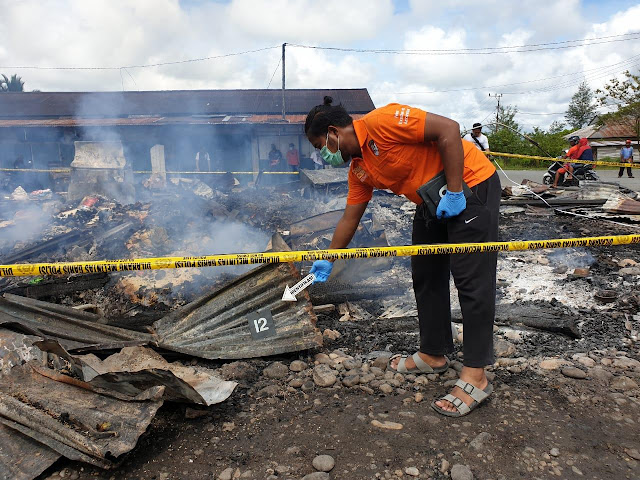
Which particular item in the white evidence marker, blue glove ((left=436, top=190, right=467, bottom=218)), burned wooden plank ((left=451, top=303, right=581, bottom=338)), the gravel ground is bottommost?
the gravel ground

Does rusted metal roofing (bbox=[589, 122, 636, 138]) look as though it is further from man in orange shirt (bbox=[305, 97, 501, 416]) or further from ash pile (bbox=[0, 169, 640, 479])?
man in orange shirt (bbox=[305, 97, 501, 416])

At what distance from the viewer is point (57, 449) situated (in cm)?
178

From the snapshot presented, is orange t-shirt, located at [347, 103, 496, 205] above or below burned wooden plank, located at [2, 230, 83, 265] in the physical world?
above

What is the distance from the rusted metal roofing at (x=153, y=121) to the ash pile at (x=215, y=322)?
11904mm

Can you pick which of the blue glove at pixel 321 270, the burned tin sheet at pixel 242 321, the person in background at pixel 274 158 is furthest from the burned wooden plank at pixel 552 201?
the person in background at pixel 274 158

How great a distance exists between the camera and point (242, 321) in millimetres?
3146

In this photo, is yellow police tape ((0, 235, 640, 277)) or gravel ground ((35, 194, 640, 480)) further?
yellow police tape ((0, 235, 640, 277))

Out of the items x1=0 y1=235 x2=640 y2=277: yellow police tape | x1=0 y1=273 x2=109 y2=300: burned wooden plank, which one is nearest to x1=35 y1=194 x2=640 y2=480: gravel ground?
x1=0 y1=235 x2=640 y2=277: yellow police tape

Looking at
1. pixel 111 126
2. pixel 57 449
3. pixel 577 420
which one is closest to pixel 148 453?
pixel 57 449

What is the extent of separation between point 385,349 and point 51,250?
579 cm

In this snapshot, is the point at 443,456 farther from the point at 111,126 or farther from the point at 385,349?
the point at 111,126

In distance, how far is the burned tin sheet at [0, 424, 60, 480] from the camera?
5.70 ft

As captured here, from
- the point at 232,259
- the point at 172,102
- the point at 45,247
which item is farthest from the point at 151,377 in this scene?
the point at 172,102

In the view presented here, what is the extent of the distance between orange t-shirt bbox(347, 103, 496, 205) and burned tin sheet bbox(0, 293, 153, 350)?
1833mm
